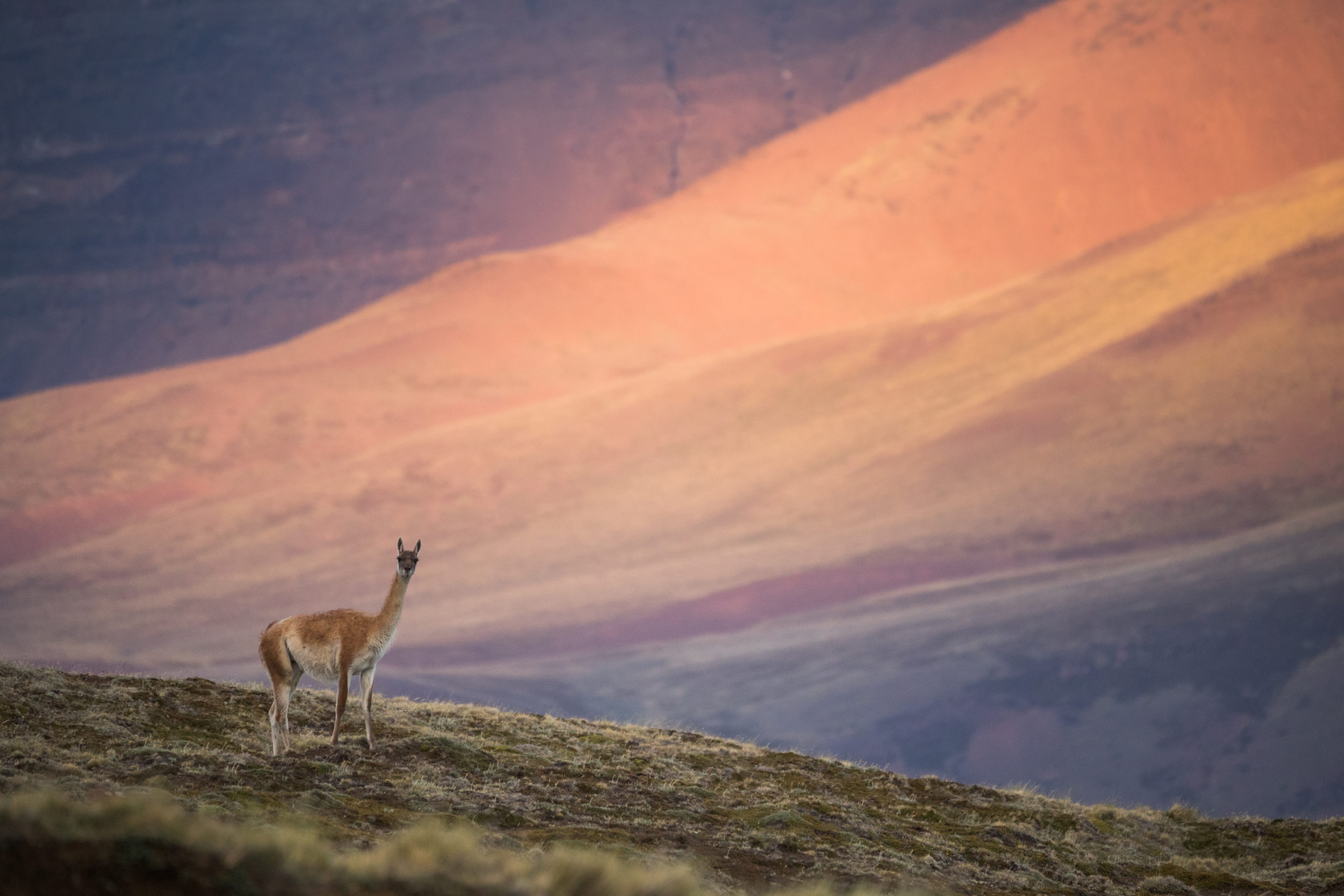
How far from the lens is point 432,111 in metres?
154

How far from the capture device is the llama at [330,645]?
16.0 metres

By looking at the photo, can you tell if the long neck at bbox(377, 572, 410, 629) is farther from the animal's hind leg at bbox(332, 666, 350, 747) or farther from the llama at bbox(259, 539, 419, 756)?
the animal's hind leg at bbox(332, 666, 350, 747)

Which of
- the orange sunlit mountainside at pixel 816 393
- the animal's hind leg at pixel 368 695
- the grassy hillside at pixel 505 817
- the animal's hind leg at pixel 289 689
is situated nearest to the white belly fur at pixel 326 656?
the animal's hind leg at pixel 289 689

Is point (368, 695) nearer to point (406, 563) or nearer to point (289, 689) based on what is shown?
point (289, 689)

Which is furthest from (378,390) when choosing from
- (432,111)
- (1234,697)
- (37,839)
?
(37,839)

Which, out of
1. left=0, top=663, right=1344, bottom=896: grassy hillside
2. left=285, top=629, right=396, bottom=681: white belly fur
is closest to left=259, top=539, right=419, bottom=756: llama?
left=285, top=629, right=396, bottom=681: white belly fur

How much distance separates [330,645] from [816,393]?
94.4 metres

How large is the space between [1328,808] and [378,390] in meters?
79.3

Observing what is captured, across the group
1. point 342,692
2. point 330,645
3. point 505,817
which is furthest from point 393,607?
point 505,817

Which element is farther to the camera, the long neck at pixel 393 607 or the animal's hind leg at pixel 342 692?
the long neck at pixel 393 607

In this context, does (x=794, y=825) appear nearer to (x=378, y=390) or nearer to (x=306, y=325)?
(x=378, y=390)

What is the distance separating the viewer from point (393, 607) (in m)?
16.3

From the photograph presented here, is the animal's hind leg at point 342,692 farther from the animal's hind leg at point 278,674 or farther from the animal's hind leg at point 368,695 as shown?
the animal's hind leg at point 278,674

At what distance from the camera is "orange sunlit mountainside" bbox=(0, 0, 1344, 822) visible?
98.5 meters
